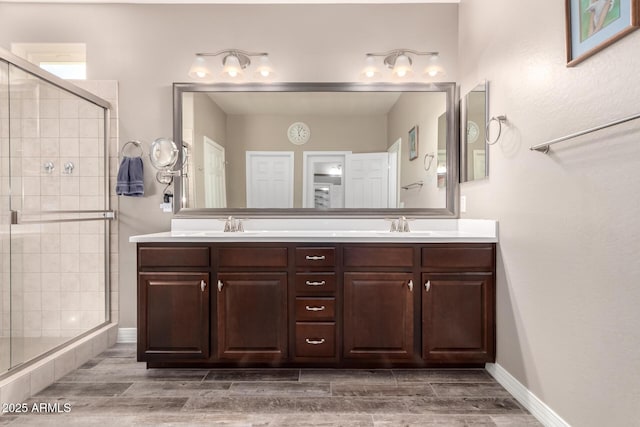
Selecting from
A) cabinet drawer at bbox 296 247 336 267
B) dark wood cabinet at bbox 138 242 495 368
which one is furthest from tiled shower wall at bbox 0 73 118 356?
cabinet drawer at bbox 296 247 336 267

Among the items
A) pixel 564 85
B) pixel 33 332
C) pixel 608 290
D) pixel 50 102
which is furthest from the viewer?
pixel 50 102

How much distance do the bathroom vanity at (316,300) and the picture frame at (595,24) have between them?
3.37ft

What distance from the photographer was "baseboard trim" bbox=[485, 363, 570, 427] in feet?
5.26

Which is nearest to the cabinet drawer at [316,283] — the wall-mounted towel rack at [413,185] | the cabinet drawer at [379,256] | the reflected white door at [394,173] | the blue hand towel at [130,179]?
the cabinet drawer at [379,256]

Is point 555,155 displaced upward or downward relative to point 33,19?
downward

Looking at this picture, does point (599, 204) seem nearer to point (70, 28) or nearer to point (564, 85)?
point (564, 85)

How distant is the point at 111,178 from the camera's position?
271cm

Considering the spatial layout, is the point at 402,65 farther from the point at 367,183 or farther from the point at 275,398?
the point at 275,398

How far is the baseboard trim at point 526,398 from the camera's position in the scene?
5.26ft

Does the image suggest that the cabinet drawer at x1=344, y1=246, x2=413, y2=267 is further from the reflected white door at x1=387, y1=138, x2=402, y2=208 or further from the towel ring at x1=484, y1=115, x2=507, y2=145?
the towel ring at x1=484, y1=115, x2=507, y2=145

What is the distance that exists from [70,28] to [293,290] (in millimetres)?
2634

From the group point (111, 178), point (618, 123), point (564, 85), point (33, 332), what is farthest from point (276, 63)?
point (33, 332)

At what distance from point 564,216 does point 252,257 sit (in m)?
1.62

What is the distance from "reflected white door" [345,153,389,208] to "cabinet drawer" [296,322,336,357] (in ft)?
3.15
